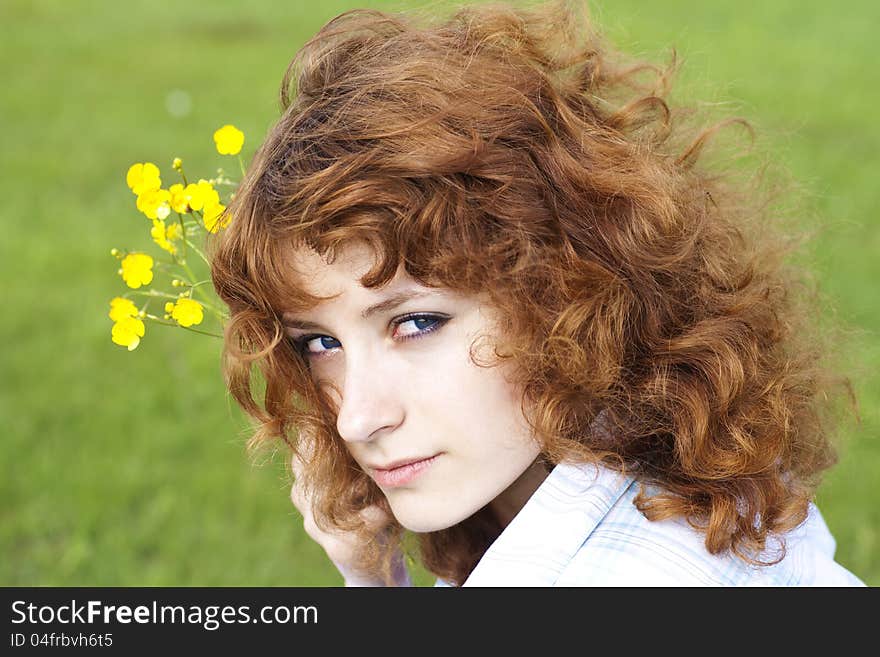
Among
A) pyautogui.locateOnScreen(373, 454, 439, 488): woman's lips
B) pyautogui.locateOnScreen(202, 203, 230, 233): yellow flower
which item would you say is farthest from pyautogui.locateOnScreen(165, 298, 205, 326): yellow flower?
pyautogui.locateOnScreen(373, 454, 439, 488): woman's lips

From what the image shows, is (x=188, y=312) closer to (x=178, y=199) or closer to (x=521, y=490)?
(x=178, y=199)

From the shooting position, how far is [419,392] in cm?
188

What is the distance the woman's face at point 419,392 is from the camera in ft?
6.17

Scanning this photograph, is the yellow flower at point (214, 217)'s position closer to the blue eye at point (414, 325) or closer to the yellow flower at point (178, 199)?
the yellow flower at point (178, 199)

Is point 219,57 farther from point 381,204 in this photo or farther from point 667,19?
point 381,204

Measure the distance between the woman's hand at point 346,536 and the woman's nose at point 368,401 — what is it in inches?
22.5

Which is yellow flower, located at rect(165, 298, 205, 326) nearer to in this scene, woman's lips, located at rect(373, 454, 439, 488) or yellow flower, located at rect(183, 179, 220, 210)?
yellow flower, located at rect(183, 179, 220, 210)

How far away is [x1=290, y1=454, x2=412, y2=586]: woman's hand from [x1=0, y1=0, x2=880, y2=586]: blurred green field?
8.2 inches

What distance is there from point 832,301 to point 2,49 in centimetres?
938

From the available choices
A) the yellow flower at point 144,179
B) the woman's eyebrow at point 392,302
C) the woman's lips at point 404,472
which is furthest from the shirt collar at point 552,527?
the yellow flower at point 144,179

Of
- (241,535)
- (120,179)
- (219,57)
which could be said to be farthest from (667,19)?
(241,535)

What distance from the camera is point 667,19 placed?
1166cm

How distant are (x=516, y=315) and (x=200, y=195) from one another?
633 mm

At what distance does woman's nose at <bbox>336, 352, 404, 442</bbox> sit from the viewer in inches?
73.0
